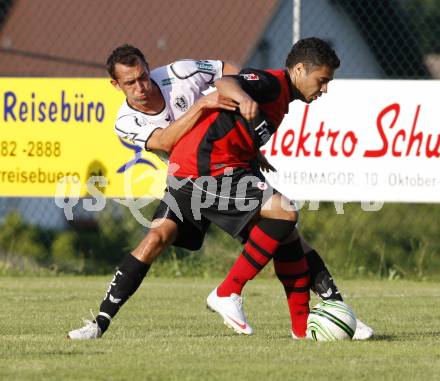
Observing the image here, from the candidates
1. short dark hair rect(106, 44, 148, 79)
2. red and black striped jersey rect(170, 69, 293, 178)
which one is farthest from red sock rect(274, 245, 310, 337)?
short dark hair rect(106, 44, 148, 79)

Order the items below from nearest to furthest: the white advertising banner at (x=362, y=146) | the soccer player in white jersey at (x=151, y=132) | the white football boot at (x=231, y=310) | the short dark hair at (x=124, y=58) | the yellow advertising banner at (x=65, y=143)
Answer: the white football boot at (x=231, y=310) → the soccer player in white jersey at (x=151, y=132) → the short dark hair at (x=124, y=58) → the white advertising banner at (x=362, y=146) → the yellow advertising banner at (x=65, y=143)

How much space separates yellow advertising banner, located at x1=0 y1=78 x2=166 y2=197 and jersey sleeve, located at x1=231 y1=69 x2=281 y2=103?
16.6 ft

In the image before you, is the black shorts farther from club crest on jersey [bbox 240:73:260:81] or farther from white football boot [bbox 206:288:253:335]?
club crest on jersey [bbox 240:73:260:81]

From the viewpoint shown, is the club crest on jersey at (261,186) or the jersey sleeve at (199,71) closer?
the club crest on jersey at (261,186)

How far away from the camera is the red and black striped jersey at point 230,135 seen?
22.1 ft

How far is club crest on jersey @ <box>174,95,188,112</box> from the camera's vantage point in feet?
24.2

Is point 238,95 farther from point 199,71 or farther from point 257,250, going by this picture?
point 199,71

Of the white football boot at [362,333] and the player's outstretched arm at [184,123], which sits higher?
the player's outstretched arm at [184,123]

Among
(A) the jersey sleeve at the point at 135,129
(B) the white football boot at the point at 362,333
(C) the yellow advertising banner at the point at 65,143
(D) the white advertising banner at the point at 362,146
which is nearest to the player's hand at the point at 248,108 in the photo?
(A) the jersey sleeve at the point at 135,129

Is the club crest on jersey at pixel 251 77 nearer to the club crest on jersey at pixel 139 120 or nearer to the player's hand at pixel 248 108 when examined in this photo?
the player's hand at pixel 248 108

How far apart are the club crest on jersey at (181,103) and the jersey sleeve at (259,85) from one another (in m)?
0.74

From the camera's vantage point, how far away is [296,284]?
7109 millimetres

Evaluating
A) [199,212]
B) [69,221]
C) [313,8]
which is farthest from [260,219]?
[313,8]

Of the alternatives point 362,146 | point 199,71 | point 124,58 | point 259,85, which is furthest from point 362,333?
point 362,146
